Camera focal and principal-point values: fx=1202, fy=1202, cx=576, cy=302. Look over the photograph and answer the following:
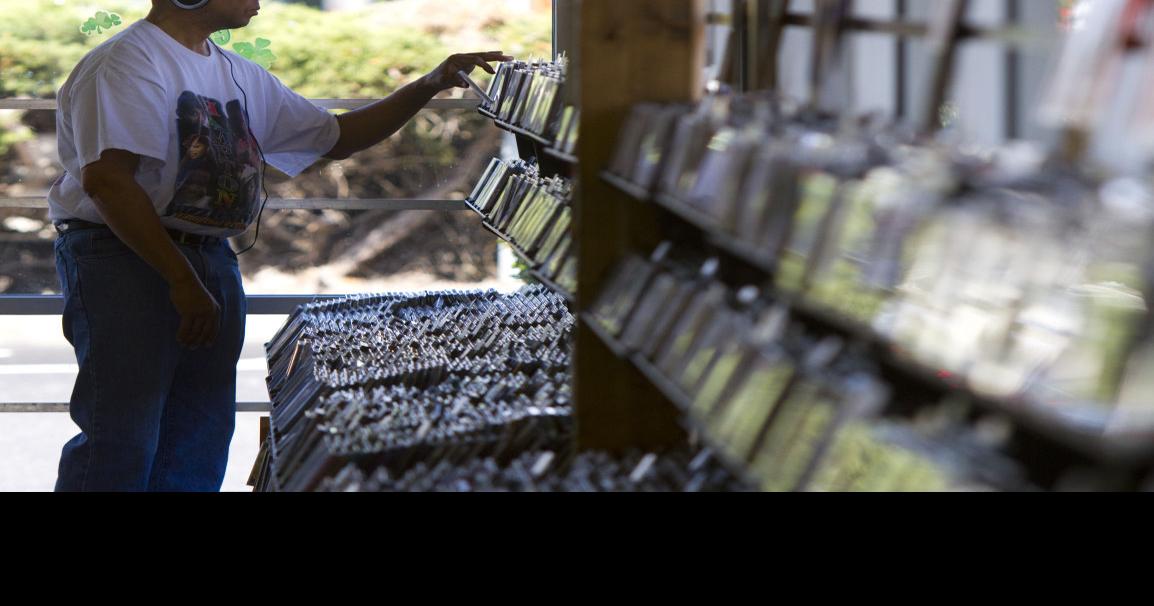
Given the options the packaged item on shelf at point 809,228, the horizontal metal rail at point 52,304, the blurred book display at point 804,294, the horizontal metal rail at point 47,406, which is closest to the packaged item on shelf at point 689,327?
the blurred book display at point 804,294

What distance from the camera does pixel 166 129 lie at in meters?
3.13

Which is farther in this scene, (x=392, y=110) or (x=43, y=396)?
(x=43, y=396)

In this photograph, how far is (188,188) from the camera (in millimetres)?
3223

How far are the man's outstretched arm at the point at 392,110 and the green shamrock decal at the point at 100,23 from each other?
227 cm

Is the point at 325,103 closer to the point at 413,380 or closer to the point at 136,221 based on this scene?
the point at 136,221

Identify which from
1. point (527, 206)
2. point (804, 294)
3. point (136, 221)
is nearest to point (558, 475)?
point (804, 294)

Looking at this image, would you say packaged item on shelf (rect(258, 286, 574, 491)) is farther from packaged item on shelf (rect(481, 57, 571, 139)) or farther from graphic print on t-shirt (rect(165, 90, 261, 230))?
packaged item on shelf (rect(481, 57, 571, 139))

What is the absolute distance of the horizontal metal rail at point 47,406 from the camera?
5539 mm

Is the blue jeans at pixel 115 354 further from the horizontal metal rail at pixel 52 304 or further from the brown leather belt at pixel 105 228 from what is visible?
the horizontal metal rail at pixel 52 304

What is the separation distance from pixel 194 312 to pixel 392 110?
1293mm

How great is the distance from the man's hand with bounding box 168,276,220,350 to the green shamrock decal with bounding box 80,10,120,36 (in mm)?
3139

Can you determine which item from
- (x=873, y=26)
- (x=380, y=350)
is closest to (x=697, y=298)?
(x=873, y=26)

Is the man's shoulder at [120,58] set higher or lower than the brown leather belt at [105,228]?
higher

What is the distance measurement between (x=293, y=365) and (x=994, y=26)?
102 inches
